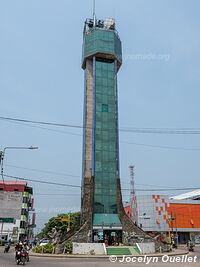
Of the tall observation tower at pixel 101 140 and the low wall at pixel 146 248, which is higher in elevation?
the tall observation tower at pixel 101 140

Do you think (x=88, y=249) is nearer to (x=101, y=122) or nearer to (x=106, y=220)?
(x=106, y=220)

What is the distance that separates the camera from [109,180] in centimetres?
4441

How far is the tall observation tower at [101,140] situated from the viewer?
41531 mm

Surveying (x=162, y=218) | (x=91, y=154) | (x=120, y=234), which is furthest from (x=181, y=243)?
(x=91, y=154)

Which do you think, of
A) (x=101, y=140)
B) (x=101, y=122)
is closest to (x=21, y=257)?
(x=101, y=140)

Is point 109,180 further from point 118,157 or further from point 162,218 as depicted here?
point 162,218

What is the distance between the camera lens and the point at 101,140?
4575 centimetres

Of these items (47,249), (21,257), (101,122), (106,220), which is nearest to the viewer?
(21,257)

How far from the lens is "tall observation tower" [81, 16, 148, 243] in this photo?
41.5m

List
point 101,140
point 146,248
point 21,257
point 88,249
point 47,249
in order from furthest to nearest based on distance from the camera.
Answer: point 101,140 < point 146,248 < point 47,249 < point 88,249 < point 21,257

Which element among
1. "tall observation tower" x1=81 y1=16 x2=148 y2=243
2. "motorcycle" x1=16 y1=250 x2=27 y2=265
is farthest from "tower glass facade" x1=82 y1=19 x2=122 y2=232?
"motorcycle" x1=16 y1=250 x2=27 y2=265

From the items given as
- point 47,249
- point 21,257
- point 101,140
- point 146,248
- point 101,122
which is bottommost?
point 47,249

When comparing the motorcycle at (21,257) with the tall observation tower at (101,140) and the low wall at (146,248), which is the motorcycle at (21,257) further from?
the tall observation tower at (101,140)

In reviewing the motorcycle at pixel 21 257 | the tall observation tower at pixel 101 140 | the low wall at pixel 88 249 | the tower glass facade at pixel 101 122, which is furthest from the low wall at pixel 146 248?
the motorcycle at pixel 21 257
